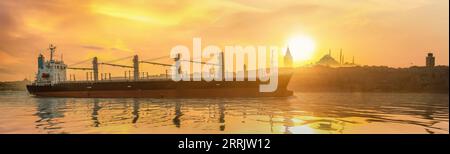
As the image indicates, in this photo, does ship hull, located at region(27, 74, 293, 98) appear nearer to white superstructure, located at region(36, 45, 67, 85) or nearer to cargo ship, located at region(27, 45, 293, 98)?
cargo ship, located at region(27, 45, 293, 98)

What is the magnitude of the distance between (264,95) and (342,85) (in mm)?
80613

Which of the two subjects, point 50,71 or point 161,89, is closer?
point 161,89

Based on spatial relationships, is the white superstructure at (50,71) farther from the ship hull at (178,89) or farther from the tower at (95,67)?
the ship hull at (178,89)

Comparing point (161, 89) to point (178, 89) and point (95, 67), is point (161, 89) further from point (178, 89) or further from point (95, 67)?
point (95, 67)

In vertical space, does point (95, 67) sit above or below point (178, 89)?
above

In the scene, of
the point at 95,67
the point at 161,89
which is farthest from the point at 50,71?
the point at 161,89

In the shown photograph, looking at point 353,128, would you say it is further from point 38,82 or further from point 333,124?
point 38,82

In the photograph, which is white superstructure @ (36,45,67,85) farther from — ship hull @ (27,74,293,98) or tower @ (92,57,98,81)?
ship hull @ (27,74,293,98)

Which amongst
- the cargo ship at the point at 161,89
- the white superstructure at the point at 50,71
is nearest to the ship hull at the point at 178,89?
the cargo ship at the point at 161,89

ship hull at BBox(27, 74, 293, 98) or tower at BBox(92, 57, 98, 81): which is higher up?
tower at BBox(92, 57, 98, 81)

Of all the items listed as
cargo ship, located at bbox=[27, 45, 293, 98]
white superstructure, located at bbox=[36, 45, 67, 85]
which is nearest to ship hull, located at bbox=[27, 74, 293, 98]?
cargo ship, located at bbox=[27, 45, 293, 98]

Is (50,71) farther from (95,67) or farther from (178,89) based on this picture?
(178,89)

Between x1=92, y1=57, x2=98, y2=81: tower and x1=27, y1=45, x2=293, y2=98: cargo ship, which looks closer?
x1=27, y1=45, x2=293, y2=98: cargo ship

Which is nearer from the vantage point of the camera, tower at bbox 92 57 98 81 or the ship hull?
the ship hull
